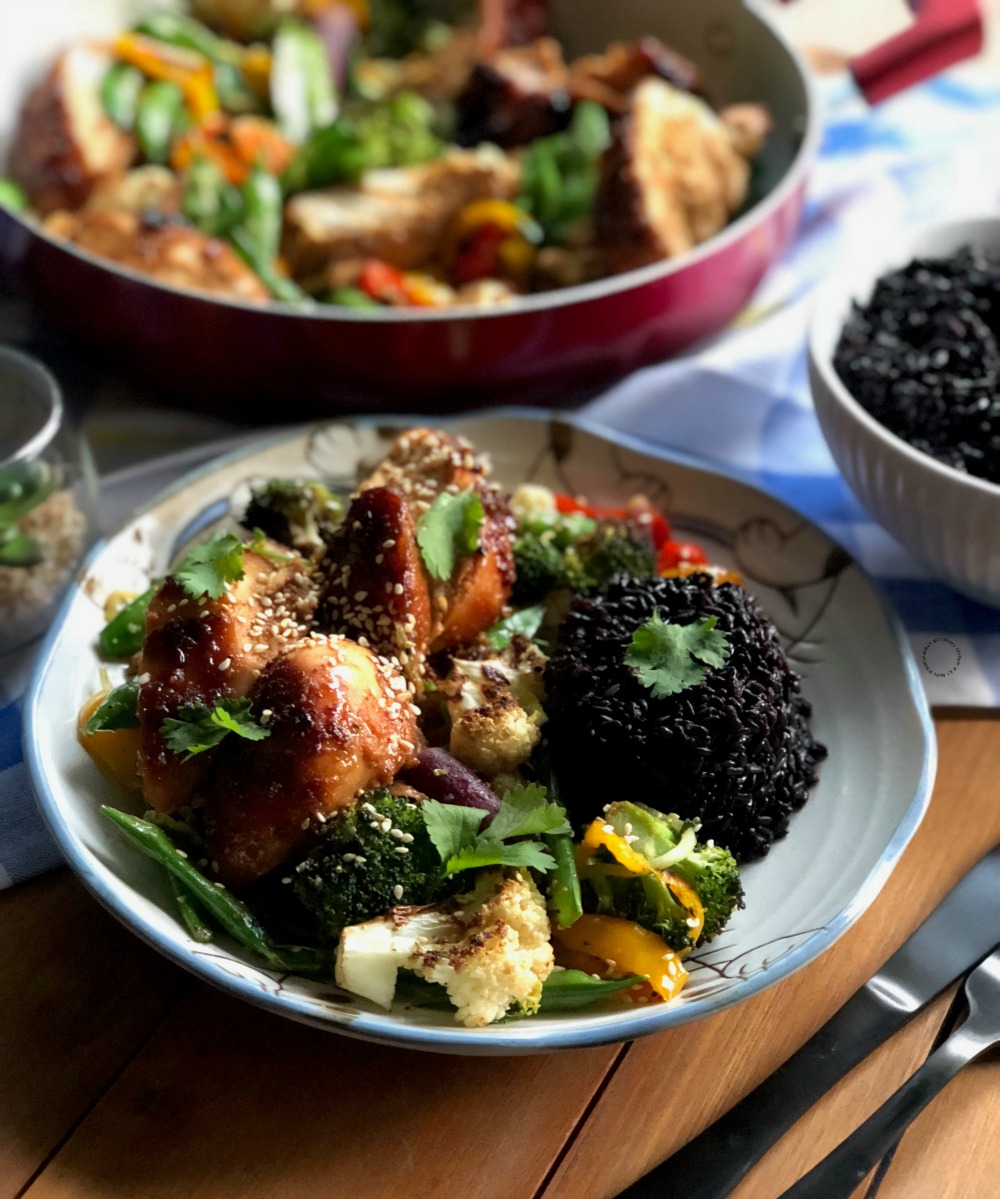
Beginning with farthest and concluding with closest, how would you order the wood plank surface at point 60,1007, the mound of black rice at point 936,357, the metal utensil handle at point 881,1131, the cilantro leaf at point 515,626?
the mound of black rice at point 936,357 → the cilantro leaf at point 515,626 → the wood plank surface at point 60,1007 → the metal utensil handle at point 881,1131

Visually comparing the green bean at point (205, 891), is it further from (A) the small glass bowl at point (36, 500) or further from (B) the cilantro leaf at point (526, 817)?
(A) the small glass bowl at point (36, 500)

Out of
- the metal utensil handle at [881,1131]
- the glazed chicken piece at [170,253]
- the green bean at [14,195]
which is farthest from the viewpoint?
the green bean at [14,195]

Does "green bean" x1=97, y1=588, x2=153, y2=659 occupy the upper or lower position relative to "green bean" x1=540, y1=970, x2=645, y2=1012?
lower

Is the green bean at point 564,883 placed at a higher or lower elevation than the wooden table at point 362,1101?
higher

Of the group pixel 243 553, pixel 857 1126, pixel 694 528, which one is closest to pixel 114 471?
pixel 243 553

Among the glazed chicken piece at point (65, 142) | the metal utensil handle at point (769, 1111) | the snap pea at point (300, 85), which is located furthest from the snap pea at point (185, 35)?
the metal utensil handle at point (769, 1111)

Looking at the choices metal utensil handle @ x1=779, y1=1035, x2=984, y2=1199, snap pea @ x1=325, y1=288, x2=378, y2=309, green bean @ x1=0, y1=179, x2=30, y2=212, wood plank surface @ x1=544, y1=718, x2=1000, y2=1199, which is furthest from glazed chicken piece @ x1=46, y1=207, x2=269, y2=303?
metal utensil handle @ x1=779, y1=1035, x2=984, y2=1199

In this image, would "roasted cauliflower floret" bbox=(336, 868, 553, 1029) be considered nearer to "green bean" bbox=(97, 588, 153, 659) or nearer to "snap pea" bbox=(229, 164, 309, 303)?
"green bean" bbox=(97, 588, 153, 659)

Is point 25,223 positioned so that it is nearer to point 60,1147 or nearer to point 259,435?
point 259,435
